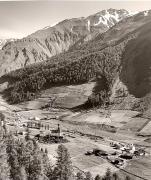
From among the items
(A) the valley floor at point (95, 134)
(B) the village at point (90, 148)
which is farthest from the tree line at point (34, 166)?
(B) the village at point (90, 148)

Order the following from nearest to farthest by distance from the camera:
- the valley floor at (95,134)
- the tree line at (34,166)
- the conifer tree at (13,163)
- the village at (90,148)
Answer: the conifer tree at (13,163)
the tree line at (34,166)
the valley floor at (95,134)
the village at (90,148)

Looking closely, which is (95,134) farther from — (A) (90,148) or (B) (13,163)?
(B) (13,163)

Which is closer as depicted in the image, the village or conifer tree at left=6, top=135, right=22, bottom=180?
conifer tree at left=6, top=135, right=22, bottom=180

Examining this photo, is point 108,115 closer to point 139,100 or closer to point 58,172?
point 139,100

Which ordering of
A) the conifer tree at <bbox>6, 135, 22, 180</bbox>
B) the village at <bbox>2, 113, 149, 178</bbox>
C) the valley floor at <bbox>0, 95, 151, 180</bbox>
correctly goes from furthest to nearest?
1. the village at <bbox>2, 113, 149, 178</bbox>
2. the valley floor at <bbox>0, 95, 151, 180</bbox>
3. the conifer tree at <bbox>6, 135, 22, 180</bbox>

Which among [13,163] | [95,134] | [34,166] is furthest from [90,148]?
[13,163]

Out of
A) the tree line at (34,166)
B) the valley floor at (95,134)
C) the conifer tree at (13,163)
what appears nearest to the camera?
the conifer tree at (13,163)

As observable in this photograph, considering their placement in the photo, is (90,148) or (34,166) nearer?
(34,166)

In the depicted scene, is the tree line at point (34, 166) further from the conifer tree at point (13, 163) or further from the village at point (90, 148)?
the village at point (90, 148)

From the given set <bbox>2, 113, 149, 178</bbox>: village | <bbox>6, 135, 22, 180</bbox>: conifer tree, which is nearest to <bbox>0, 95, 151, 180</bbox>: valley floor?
<bbox>2, 113, 149, 178</bbox>: village

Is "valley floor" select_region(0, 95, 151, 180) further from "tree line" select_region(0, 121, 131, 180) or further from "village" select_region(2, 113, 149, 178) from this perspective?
"tree line" select_region(0, 121, 131, 180)

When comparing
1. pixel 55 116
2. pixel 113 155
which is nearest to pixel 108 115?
pixel 55 116
